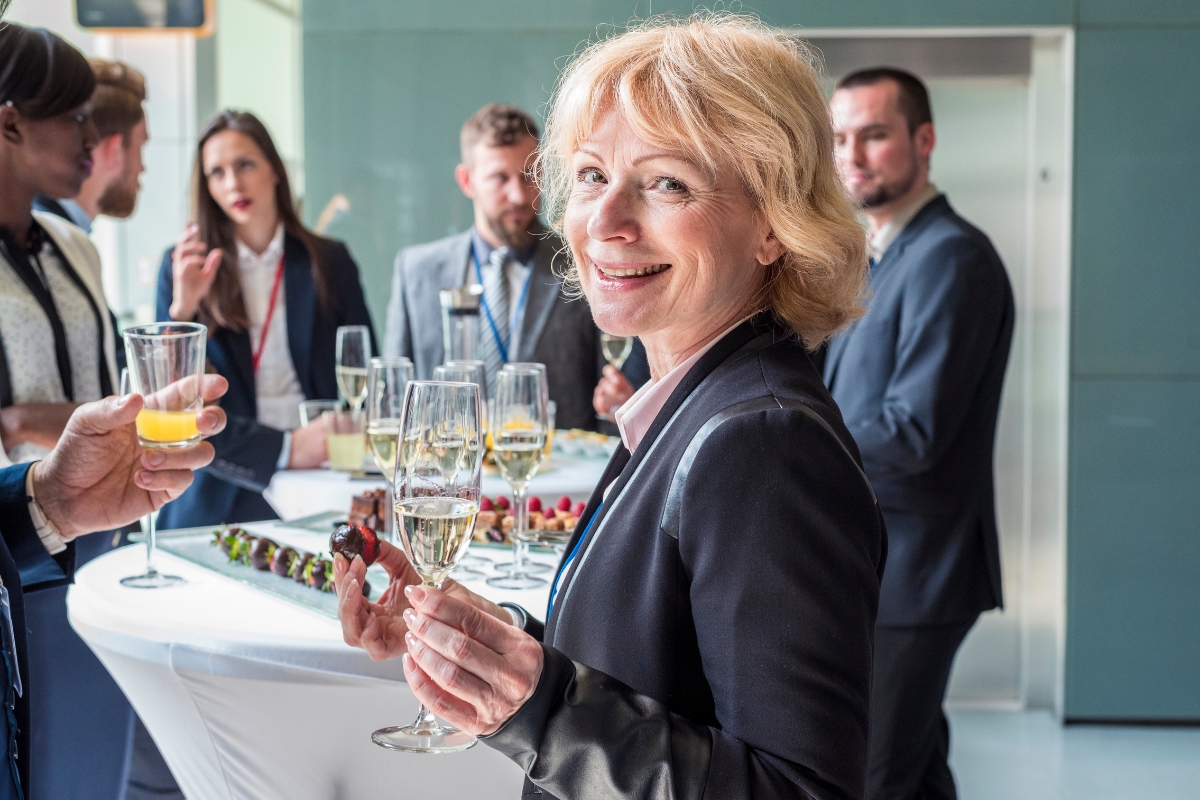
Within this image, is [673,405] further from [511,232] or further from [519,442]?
[511,232]

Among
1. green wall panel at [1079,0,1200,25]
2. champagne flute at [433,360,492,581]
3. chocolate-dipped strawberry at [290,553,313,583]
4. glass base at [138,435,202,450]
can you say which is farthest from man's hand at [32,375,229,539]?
green wall panel at [1079,0,1200,25]

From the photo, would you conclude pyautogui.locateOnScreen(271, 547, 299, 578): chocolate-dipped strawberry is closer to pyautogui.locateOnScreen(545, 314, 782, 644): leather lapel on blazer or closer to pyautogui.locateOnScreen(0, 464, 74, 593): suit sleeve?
pyautogui.locateOnScreen(0, 464, 74, 593): suit sleeve

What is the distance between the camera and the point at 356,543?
1515 mm

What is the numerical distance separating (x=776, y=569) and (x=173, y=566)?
1558 millimetres

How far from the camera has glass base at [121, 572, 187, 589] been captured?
2.11 metres

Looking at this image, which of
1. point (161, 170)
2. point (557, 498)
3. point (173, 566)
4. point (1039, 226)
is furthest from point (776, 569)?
point (161, 170)

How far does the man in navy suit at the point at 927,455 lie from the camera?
3105mm

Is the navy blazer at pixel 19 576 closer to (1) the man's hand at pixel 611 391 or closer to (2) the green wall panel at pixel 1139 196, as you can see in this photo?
(1) the man's hand at pixel 611 391

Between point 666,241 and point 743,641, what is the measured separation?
0.51 meters

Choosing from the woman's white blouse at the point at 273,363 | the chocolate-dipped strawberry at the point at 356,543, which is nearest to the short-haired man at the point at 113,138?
the woman's white blouse at the point at 273,363

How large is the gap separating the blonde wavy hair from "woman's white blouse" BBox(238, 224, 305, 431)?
110 inches

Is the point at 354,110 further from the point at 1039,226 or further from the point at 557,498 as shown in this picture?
the point at 1039,226

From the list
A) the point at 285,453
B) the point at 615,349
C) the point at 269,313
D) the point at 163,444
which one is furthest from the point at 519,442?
the point at 269,313

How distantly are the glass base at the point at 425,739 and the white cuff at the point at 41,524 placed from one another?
32.9 inches
